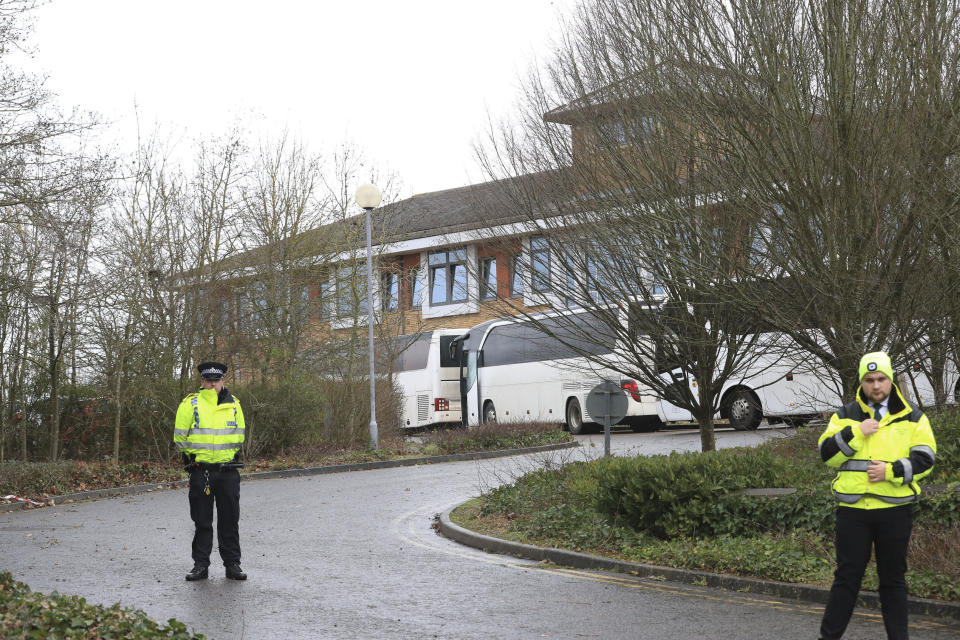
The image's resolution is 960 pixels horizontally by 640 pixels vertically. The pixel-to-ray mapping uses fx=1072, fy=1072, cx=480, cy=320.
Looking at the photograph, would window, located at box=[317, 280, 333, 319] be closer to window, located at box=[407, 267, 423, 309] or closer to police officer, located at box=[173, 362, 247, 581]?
window, located at box=[407, 267, 423, 309]

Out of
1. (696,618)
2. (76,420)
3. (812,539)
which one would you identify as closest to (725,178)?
(812,539)

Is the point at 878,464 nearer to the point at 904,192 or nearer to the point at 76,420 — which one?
the point at 904,192

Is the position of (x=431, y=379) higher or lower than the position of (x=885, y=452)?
higher

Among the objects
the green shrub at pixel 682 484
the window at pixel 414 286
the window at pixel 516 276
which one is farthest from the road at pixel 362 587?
the window at pixel 414 286

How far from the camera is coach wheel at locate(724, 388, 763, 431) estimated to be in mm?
26531

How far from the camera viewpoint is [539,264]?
15102 mm

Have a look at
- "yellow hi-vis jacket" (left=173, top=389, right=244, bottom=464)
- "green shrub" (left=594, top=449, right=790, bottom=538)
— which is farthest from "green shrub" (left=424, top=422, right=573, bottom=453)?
"yellow hi-vis jacket" (left=173, top=389, right=244, bottom=464)

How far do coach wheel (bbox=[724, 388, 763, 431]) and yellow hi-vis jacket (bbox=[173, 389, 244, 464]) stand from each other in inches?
737

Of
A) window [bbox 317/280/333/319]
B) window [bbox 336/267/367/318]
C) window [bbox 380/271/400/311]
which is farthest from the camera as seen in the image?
window [bbox 380/271/400/311]

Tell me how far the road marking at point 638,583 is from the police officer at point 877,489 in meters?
1.35

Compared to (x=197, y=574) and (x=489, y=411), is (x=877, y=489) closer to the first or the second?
(x=197, y=574)

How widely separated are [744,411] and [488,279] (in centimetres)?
1324

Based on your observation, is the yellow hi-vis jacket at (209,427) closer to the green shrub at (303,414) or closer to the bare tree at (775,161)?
the bare tree at (775,161)

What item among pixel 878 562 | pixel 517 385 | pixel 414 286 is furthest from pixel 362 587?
pixel 414 286
